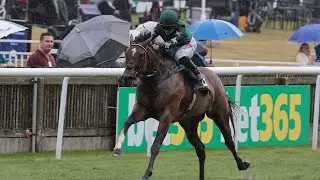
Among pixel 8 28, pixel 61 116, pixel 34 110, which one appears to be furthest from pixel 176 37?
pixel 8 28

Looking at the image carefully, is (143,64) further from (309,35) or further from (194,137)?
(309,35)

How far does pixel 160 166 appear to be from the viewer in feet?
30.3

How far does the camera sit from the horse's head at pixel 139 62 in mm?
7555

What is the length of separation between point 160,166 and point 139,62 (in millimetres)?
1894

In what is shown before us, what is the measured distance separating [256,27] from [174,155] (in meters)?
16.9

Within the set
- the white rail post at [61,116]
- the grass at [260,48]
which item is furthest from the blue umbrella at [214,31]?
the grass at [260,48]

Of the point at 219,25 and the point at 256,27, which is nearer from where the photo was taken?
the point at 219,25

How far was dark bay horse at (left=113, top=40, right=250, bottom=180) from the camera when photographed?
25.1 ft

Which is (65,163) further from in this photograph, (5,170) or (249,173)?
(249,173)

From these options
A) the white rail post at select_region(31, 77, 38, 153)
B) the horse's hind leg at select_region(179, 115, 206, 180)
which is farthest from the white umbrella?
the horse's hind leg at select_region(179, 115, 206, 180)

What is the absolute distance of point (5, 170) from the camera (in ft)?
27.6

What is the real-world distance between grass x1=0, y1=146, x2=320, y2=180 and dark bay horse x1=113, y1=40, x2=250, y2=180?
0.43m

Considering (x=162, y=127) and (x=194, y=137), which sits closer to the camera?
(x=162, y=127)

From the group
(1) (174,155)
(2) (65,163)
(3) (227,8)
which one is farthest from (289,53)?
(2) (65,163)
